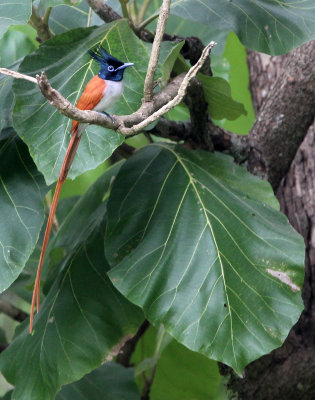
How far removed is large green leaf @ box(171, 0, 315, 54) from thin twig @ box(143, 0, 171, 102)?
1.99ft

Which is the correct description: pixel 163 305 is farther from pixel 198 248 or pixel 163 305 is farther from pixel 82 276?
pixel 82 276

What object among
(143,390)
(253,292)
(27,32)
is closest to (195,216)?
(253,292)

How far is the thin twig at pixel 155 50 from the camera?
920 millimetres

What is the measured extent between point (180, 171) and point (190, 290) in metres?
0.31

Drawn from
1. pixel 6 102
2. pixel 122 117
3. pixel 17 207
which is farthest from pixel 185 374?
pixel 122 117

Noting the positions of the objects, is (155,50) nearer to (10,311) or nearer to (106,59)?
(106,59)

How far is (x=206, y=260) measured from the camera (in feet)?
4.40

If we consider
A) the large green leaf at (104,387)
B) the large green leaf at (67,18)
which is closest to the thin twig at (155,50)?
the large green leaf at (67,18)

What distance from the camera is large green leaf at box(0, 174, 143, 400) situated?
1.52 meters

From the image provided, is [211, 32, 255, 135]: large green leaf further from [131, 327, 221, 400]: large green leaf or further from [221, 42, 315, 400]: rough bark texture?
[131, 327, 221, 400]: large green leaf

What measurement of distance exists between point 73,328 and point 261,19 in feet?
2.85

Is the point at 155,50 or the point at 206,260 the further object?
the point at 206,260

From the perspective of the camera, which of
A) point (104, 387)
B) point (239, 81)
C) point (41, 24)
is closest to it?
point (41, 24)

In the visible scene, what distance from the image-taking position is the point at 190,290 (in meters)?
1.32
